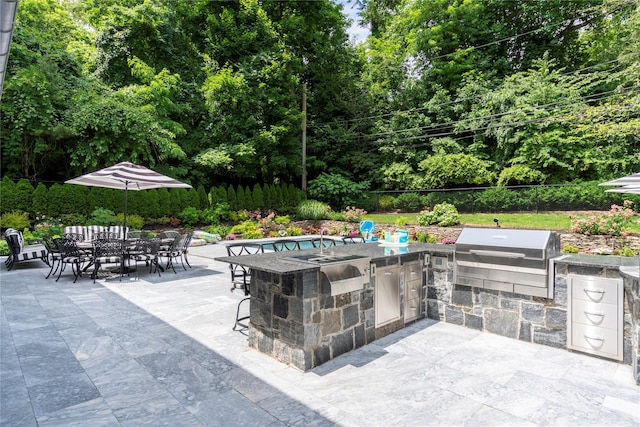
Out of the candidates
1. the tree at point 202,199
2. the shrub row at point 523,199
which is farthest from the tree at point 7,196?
the shrub row at point 523,199

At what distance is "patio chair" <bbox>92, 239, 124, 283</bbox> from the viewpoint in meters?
6.20

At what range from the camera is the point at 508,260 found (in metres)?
3.62

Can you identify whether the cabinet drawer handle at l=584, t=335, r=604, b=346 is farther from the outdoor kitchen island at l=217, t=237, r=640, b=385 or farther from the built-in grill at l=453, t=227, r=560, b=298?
the built-in grill at l=453, t=227, r=560, b=298

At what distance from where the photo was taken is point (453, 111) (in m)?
18.4

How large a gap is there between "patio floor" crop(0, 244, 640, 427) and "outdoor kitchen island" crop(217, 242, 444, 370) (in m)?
0.14

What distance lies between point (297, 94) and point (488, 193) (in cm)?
1090

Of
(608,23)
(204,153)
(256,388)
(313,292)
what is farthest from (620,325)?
(608,23)

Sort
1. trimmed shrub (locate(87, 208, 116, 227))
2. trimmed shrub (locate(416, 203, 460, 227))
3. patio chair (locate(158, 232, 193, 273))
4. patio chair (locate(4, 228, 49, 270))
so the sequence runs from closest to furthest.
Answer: patio chair (locate(4, 228, 49, 270)) < patio chair (locate(158, 232, 193, 273)) < trimmed shrub (locate(87, 208, 116, 227)) < trimmed shrub (locate(416, 203, 460, 227))

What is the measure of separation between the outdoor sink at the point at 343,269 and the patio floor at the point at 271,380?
0.69 m

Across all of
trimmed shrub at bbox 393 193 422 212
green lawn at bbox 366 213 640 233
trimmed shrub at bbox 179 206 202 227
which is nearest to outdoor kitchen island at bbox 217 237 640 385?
green lawn at bbox 366 213 640 233

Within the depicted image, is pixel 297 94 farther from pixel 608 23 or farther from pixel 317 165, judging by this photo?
pixel 608 23

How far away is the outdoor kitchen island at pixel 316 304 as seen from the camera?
9.66 feet

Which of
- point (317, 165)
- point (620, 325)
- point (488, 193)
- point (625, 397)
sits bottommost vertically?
point (625, 397)

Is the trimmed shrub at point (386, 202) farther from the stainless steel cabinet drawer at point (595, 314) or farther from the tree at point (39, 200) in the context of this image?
the stainless steel cabinet drawer at point (595, 314)
